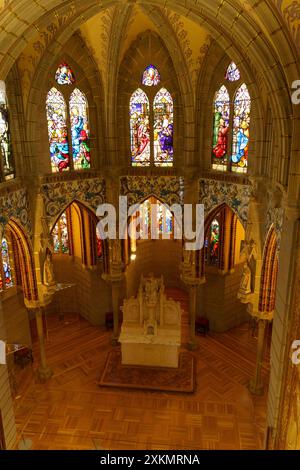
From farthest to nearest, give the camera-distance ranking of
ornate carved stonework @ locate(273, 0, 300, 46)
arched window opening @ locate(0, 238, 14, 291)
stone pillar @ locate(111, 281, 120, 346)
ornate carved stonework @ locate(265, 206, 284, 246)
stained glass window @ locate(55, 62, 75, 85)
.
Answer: stone pillar @ locate(111, 281, 120, 346) → arched window opening @ locate(0, 238, 14, 291) → stained glass window @ locate(55, 62, 75, 85) → ornate carved stonework @ locate(265, 206, 284, 246) → ornate carved stonework @ locate(273, 0, 300, 46)

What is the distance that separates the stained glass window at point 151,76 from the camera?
13680 millimetres

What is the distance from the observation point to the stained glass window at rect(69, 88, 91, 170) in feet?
44.2

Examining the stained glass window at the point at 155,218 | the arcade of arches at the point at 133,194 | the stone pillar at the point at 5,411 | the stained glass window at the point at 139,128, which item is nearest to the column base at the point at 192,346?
the arcade of arches at the point at 133,194

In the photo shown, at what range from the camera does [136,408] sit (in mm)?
11875

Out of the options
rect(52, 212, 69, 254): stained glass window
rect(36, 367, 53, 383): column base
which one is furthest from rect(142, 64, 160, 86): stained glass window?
rect(36, 367, 53, 383): column base

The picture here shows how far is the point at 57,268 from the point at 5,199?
657cm

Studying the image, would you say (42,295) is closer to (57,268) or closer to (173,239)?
(57,268)

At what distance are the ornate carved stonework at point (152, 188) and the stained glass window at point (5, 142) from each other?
155 inches

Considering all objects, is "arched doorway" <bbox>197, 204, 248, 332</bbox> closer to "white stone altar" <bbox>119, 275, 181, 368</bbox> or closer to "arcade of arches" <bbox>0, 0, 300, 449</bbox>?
"arcade of arches" <bbox>0, 0, 300, 449</bbox>

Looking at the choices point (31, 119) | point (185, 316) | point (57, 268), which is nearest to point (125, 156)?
point (31, 119)

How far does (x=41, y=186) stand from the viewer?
1263 cm

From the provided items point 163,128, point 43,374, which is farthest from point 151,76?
point 43,374

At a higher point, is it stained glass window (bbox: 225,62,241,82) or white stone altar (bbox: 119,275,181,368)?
stained glass window (bbox: 225,62,241,82)

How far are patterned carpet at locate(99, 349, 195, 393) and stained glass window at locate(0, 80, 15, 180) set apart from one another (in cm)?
698
